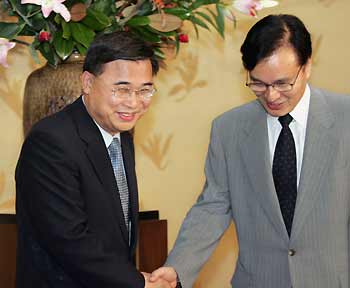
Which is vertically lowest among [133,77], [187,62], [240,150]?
[240,150]

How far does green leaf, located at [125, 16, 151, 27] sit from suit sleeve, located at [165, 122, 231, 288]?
39cm

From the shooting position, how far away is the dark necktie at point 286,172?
2.18 meters

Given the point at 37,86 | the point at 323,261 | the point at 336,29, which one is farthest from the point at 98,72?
the point at 336,29

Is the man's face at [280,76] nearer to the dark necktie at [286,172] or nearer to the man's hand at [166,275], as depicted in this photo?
the dark necktie at [286,172]

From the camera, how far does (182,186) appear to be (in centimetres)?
363

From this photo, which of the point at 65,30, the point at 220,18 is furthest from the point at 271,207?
the point at 65,30

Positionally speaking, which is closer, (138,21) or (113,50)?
(113,50)

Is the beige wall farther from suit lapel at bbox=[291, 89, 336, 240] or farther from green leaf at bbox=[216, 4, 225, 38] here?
suit lapel at bbox=[291, 89, 336, 240]

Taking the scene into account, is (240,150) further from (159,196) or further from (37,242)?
(159,196)

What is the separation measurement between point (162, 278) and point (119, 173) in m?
0.38

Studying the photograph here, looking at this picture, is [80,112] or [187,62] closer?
[80,112]

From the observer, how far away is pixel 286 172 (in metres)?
2.19

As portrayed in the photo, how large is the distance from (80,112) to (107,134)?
0.11m

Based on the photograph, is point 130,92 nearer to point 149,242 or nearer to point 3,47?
point 3,47
